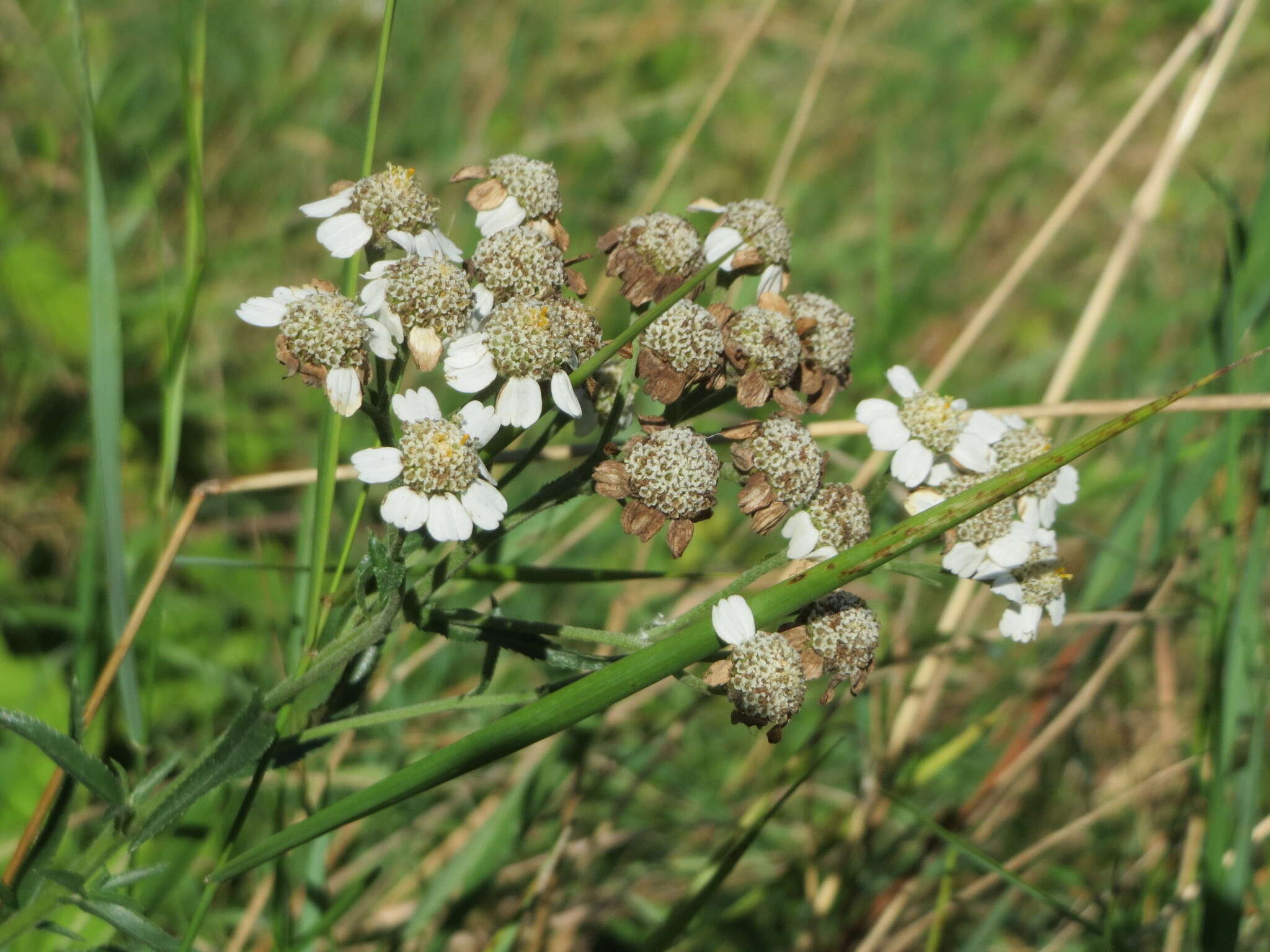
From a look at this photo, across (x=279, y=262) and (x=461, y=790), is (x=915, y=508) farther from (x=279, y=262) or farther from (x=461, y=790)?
(x=279, y=262)

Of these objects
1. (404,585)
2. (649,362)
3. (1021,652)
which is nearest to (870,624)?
(649,362)

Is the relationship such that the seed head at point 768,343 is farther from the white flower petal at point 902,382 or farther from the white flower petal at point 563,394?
the white flower petal at point 563,394

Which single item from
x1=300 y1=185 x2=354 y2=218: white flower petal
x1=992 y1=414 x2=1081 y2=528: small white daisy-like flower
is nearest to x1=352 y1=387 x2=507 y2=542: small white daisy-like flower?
x1=300 y1=185 x2=354 y2=218: white flower petal

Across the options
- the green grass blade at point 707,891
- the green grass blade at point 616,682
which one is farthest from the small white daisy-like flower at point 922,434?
the green grass blade at point 707,891

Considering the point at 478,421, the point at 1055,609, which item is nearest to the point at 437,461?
the point at 478,421

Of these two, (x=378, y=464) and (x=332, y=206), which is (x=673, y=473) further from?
(x=332, y=206)

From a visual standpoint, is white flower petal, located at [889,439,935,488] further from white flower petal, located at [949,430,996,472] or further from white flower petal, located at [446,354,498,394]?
white flower petal, located at [446,354,498,394]
